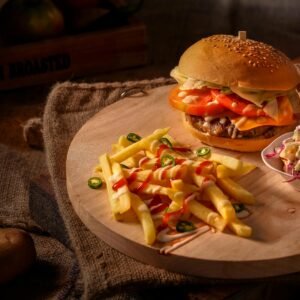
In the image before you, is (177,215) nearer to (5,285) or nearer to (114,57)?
(5,285)

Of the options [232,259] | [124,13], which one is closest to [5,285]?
[232,259]

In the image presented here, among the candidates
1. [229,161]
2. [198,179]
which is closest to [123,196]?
[198,179]

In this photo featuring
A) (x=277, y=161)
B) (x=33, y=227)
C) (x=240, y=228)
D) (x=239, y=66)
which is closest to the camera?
(x=240, y=228)

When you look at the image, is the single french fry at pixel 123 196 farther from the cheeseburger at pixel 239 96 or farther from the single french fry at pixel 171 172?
the cheeseburger at pixel 239 96

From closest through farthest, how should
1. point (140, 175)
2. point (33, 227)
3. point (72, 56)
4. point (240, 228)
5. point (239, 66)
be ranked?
1. point (240, 228)
2. point (140, 175)
3. point (239, 66)
4. point (33, 227)
5. point (72, 56)

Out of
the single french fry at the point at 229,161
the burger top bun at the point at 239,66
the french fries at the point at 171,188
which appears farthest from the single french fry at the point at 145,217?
the burger top bun at the point at 239,66

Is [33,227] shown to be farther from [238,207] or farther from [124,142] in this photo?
[238,207]
